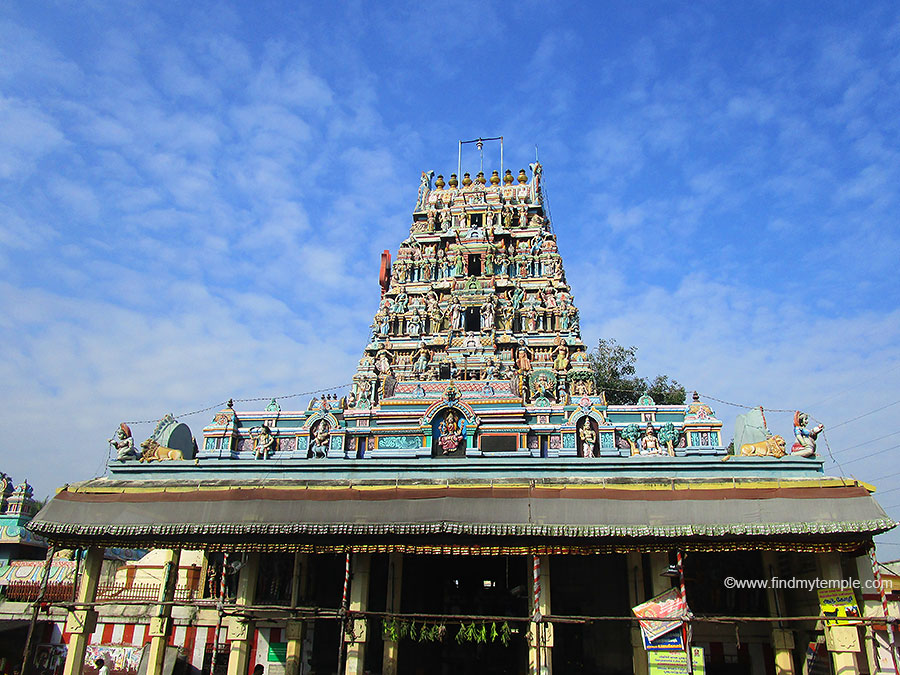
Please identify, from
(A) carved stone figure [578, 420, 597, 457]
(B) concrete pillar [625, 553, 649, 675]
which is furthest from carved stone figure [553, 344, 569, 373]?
(B) concrete pillar [625, 553, 649, 675]

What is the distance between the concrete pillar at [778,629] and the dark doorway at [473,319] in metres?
17.5

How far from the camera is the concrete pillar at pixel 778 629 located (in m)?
15.8

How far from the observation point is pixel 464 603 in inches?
839

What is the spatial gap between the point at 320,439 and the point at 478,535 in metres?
11.2

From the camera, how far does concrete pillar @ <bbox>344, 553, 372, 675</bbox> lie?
1584 centimetres

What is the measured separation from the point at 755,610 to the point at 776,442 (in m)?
5.01

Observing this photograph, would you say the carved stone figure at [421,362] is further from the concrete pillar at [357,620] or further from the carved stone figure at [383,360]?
the concrete pillar at [357,620]

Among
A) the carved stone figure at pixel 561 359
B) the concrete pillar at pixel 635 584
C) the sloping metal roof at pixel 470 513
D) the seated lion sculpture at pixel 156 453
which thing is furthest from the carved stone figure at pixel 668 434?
the seated lion sculpture at pixel 156 453

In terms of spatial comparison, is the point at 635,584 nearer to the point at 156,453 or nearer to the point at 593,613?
the point at 593,613

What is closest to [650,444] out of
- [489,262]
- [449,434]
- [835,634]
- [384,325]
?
[449,434]

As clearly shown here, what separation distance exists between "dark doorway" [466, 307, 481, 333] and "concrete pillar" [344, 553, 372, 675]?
16.8 metres

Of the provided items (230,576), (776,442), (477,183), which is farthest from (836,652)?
(477,183)

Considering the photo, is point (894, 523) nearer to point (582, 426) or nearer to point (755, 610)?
point (755, 610)

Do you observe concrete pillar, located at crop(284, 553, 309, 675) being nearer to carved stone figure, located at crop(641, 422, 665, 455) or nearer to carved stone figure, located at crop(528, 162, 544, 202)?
carved stone figure, located at crop(641, 422, 665, 455)
